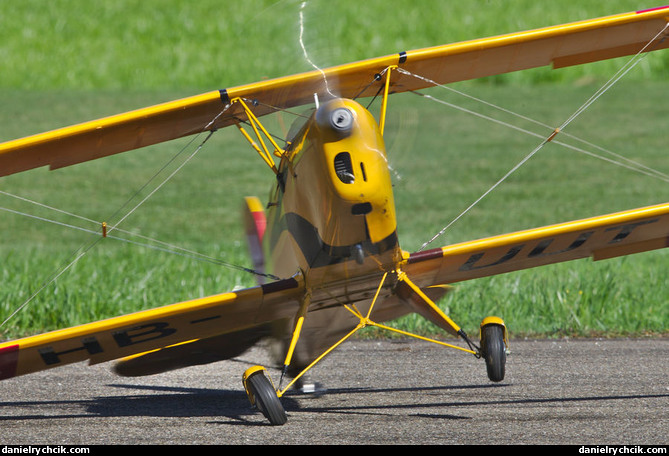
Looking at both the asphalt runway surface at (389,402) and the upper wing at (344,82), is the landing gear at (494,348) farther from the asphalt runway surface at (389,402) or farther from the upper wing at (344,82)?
the upper wing at (344,82)

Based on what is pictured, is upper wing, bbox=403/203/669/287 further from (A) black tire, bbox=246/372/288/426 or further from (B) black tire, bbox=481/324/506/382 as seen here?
(A) black tire, bbox=246/372/288/426

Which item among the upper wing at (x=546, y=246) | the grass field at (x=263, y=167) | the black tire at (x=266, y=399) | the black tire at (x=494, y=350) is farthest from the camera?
the grass field at (x=263, y=167)

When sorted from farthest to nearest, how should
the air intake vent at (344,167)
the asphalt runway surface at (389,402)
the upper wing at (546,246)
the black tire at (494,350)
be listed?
1. the upper wing at (546,246)
2. the black tire at (494,350)
3. the asphalt runway surface at (389,402)
4. the air intake vent at (344,167)

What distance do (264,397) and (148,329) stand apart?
1.03 metres

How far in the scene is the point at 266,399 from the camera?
6898mm

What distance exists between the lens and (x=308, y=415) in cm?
741

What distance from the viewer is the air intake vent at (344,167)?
21.0ft

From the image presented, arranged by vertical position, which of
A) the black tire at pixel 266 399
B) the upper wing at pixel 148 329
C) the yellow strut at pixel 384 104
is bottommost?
the black tire at pixel 266 399

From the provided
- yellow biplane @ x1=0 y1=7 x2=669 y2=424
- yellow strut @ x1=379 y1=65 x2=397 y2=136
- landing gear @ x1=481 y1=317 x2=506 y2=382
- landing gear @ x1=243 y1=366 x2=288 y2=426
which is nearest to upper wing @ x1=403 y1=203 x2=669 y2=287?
yellow biplane @ x1=0 y1=7 x2=669 y2=424

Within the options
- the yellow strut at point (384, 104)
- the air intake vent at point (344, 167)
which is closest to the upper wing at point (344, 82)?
the yellow strut at point (384, 104)

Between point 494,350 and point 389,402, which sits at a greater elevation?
point 494,350

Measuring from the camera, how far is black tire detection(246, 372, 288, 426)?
22.6 ft

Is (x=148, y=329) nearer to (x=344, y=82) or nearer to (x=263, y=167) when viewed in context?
(x=344, y=82)

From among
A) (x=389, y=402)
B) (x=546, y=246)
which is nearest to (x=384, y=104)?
(x=546, y=246)
